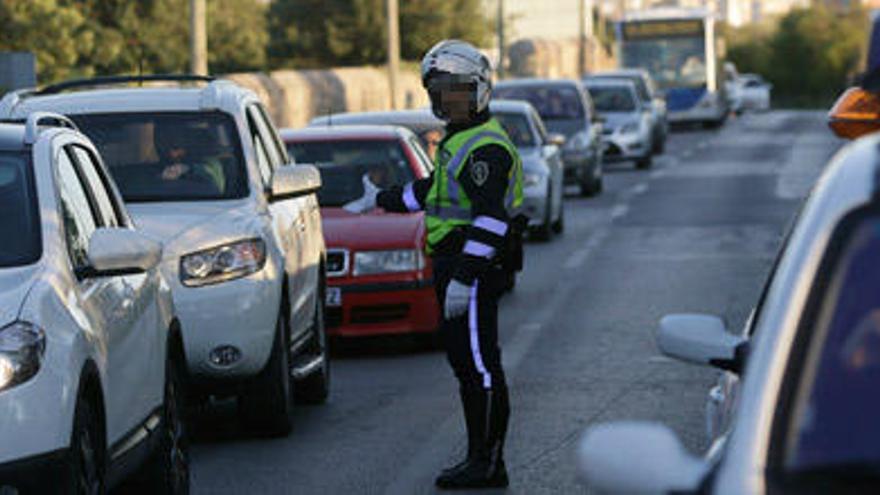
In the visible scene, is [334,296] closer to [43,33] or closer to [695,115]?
[43,33]

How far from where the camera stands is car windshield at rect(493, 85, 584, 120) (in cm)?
3263

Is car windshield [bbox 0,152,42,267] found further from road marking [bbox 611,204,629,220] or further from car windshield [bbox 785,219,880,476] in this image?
road marking [bbox 611,204,629,220]

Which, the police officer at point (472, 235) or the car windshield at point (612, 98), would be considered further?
the car windshield at point (612, 98)

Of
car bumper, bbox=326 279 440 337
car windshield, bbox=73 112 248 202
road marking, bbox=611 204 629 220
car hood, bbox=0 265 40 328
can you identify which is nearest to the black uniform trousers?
car windshield, bbox=73 112 248 202

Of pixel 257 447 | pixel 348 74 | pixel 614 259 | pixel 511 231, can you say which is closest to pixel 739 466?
pixel 511 231

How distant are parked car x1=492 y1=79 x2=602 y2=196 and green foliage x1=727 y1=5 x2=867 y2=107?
9766cm

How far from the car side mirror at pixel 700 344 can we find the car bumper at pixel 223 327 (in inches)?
205

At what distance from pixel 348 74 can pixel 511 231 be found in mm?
46786

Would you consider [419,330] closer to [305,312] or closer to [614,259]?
[305,312]

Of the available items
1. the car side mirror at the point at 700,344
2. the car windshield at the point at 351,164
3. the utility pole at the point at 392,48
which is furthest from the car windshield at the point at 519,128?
the utility pole at the point at 392,48

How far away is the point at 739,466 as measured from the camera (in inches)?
180

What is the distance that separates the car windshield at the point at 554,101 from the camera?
1285 inches

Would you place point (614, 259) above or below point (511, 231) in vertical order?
below

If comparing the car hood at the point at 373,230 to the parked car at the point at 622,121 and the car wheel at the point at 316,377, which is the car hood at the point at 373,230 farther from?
the parked car at the point at 622,121
